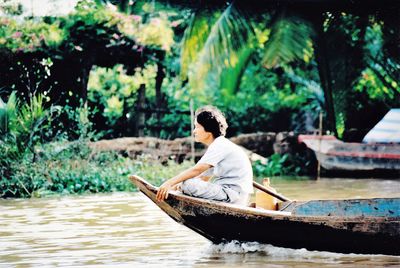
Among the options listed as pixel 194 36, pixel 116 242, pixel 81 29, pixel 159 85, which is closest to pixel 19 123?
pixel 81 29

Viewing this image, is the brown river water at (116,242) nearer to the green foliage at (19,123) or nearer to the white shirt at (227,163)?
the white shirt at (227,163)

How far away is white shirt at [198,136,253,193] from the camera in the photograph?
7043 mm

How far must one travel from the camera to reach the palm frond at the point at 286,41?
1684 centimetres

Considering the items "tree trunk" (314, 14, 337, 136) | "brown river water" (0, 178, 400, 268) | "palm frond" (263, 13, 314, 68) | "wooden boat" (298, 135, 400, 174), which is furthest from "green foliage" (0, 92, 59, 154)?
"tree trunk" (314, 14, 337, 136)

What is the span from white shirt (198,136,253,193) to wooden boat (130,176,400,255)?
32 centimetres

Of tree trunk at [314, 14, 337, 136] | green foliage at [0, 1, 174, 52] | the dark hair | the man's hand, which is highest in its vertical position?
green foliage at [0, 1, 174, 52]

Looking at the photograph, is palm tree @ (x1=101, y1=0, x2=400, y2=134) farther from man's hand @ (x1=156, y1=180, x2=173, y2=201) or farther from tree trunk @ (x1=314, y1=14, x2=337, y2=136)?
man's hand @ (x1=156, y1=180, x2=173, y2=201)

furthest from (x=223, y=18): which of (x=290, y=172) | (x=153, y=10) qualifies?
(x=290, y=172)

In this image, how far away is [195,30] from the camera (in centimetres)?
1758

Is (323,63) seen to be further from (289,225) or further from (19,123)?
(289,225)

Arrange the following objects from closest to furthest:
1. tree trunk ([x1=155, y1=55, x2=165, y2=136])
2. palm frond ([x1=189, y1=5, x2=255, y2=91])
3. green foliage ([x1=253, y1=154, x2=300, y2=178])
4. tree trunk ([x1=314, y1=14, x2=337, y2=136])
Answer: palm frond ([x1=189, y1=5, x2=255, y2=91]) < green foliage ([x1=253, y1=154, x2=300, y2=178]) < tree trunk ([x1=314, y1=14, x2=337, y2=136]) < tree trunk ([x1=155, y1=55, x2=165, y2=136])

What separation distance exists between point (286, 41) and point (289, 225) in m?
10.5

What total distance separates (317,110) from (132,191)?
903cm

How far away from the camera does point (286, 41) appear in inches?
670
